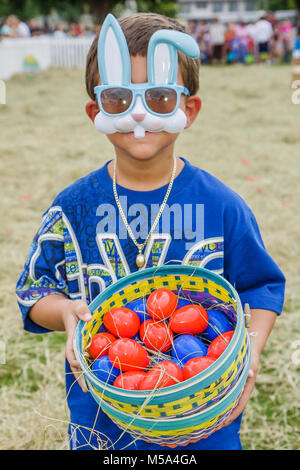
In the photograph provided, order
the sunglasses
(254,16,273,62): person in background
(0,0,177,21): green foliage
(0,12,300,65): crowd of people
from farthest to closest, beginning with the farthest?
(0,0,177,21): green foliage
(0,12,300,65): crowd of people
(254,16,273,62): person in background
the sunglasses

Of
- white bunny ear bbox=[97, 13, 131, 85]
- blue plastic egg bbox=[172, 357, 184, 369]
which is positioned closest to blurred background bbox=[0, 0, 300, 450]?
blue plastic egg bbox=[172, 357, 184, 369]

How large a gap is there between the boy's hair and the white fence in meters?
10.8

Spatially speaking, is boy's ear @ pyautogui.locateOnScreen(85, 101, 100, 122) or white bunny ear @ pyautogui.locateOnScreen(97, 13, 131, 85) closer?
white bunny ear @ pyautogui.locateOnScreen(97, 13, 131, 85)

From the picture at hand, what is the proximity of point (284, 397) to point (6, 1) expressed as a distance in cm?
3405

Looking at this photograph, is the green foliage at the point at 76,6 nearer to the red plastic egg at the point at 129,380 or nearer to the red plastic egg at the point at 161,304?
the red plastic egg at the point at 161,304

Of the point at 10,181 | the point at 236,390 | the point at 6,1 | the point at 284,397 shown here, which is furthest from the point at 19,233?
the point at 6,1

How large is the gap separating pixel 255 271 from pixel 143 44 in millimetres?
790

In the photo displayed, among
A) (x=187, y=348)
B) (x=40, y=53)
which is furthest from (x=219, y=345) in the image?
(x=40, y=53)

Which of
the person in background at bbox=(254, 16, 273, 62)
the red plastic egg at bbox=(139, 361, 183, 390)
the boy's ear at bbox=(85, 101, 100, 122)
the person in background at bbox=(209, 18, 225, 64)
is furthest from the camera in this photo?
the person in background at bbox=(209, 18, 225, 64)

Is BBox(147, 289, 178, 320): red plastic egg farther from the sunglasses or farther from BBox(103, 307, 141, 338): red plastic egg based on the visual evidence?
the sunglasses

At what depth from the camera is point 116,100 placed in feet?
4.51

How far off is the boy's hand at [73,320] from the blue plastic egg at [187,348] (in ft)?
0.82

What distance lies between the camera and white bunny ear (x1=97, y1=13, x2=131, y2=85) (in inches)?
52.0

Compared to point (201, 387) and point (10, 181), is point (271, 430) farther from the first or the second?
point (10, 181)
